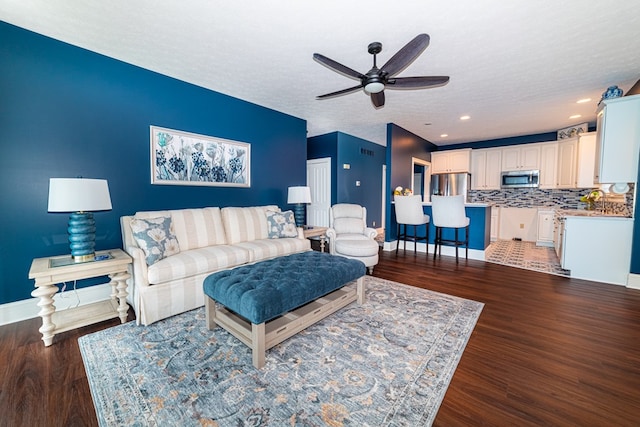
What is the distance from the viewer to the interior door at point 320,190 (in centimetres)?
613

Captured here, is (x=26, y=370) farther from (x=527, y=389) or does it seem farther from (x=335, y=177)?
(x=335, y=177)

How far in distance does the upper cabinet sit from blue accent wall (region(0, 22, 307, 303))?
19.5ft

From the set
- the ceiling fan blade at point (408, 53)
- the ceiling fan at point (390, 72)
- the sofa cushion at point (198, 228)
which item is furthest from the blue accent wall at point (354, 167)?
the ceiling fan blade at point (408, 53)

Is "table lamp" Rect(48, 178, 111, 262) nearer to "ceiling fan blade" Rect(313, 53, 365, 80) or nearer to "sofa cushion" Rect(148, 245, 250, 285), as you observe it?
"sofa cushion" Rect(148, 245, 250, 285)

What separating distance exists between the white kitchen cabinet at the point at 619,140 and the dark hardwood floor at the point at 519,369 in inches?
60.8

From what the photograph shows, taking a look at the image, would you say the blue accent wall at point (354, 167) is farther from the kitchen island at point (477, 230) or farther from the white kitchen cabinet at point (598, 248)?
the white kitchen cabinet at point (598, 248)

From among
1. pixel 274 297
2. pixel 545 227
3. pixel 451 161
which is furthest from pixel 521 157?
pixel 274 297

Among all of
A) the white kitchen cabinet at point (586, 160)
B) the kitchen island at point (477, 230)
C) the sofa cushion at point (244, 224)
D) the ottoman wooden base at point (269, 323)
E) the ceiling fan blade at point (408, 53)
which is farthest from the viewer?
the white kitchen cabinet at point (586, 160)

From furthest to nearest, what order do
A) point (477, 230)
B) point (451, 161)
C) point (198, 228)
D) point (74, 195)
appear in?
point (451, 161) → point (477, 230) → point (198, 228) → point (74, 195)

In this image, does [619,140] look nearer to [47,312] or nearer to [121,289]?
[121,289]

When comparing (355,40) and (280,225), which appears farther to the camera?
(280,225)

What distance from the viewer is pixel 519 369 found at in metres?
1.68

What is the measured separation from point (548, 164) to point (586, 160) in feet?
3.08

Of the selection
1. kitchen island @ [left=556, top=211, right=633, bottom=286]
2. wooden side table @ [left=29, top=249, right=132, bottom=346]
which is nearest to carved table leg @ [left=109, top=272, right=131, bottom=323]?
wooden side table @ [left=29, top=249, right=132, bottom=346]
